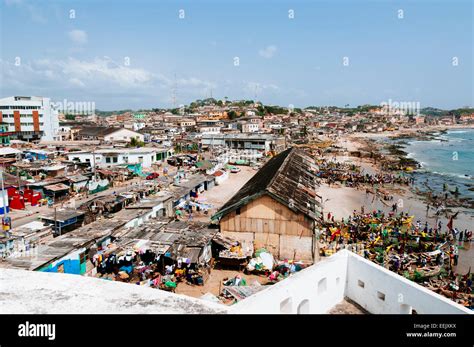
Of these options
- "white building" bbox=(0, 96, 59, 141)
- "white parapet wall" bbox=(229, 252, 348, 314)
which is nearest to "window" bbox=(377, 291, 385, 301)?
"white parapet wall" bbox=(229, 252, 348, 314)

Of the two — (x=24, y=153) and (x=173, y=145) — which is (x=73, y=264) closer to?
(x=24, y=153)

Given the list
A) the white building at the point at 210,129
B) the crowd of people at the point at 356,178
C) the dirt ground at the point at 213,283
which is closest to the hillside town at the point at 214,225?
the dirt ground at the point at 213,283

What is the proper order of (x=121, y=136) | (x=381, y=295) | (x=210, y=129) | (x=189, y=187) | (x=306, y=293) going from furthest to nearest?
1. (x=210, y=129)
2. (x=121, y=136)
3. (x=189, y=187)
4. (x=381, y=295)
5. (x=306, y=293)

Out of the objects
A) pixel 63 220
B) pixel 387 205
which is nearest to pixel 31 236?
pixel 63 220

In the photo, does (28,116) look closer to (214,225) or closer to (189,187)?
(189,187)

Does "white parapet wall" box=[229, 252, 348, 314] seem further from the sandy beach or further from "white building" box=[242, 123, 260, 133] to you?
"white building" box=[242, 123, 260, 133]

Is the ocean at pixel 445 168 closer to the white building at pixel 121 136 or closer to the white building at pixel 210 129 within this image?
the white building at pixel 210 129

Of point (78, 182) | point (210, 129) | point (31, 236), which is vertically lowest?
point (31, 236)
